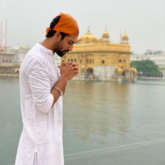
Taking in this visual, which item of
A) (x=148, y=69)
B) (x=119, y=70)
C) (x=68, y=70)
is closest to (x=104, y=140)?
(x=68, y=70)

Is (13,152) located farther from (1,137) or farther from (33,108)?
(33,108)

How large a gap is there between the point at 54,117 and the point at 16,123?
399 centimetres

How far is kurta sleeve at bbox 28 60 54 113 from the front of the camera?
112 centimetres

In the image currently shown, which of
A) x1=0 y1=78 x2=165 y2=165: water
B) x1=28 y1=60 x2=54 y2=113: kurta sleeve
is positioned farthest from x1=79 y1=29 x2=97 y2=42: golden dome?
x1=28 y1=60 x2=54 y2=113: kurta sleeve

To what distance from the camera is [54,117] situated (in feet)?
3.93

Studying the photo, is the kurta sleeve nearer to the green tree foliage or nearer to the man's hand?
the man's hand

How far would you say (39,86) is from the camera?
3.66ft

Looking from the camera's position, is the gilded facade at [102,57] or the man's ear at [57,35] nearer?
the man's ear at [57,35]

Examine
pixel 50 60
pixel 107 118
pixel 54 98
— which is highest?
pixel 50 60

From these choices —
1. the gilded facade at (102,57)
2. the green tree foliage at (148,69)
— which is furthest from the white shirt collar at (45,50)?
the green tree foliage at (148,69)

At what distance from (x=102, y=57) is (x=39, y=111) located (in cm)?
3910

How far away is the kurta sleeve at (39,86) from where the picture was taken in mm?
1116

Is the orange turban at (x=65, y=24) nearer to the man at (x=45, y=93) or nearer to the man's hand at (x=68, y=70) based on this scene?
the man at (x=45, y=93)

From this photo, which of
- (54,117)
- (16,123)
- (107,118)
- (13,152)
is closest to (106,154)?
(13,152)
